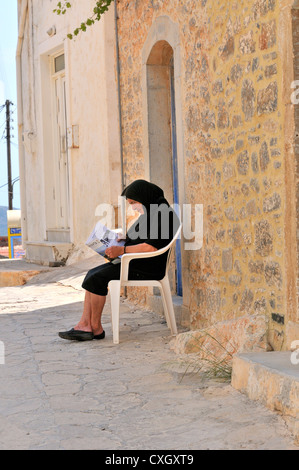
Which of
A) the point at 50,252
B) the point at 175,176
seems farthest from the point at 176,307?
the point at 50,252

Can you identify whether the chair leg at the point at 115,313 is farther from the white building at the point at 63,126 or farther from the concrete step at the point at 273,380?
the white building at the point at 63,126

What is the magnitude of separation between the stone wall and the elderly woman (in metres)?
0.30

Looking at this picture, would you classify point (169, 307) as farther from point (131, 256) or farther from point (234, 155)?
point (234, 155)

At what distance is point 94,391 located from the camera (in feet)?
12.7

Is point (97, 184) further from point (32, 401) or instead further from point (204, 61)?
point (32, 401)

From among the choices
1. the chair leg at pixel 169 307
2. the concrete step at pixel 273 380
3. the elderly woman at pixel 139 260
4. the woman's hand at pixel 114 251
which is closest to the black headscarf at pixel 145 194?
the elderly woman at pixel 139 260

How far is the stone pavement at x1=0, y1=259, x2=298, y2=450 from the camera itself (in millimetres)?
2979

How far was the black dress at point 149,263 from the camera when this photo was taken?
5262 millimetres

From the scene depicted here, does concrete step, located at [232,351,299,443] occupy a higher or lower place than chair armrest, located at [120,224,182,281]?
lower

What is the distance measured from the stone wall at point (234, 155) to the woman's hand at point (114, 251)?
2.06 feet

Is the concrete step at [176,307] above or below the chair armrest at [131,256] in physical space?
below

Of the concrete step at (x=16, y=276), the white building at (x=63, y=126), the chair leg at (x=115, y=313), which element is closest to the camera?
the chair leg at (x=115, y=313)

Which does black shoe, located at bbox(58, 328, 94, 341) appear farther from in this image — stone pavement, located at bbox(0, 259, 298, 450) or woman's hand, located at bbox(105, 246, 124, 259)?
woman's hand, located at bbox(105, 246, 124, 259)

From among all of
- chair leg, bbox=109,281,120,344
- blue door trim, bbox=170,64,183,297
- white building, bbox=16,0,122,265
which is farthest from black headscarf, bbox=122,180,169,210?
white building, bbox=16,0,122,265
